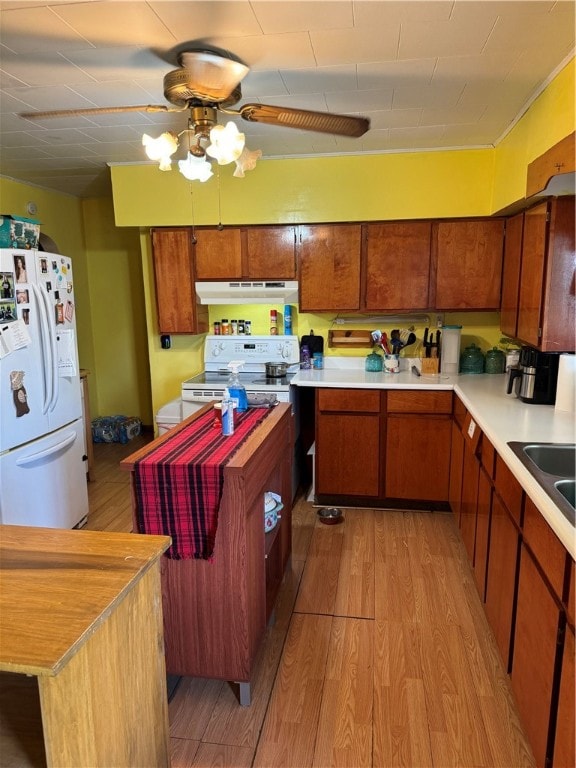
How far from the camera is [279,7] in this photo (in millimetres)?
1698

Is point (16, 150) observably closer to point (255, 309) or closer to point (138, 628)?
point (255, 309)

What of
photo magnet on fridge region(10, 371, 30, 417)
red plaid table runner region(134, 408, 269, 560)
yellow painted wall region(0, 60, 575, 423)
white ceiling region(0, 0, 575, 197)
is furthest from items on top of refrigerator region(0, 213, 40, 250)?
red plaid table runner region(134, 408, 269, 560)

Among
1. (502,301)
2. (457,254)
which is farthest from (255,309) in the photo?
(502,301)

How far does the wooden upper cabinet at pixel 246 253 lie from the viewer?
3.69 metres

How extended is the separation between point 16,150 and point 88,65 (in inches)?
59.8

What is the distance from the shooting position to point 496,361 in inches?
144

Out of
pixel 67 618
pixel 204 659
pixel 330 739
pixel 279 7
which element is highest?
pixel 279 7

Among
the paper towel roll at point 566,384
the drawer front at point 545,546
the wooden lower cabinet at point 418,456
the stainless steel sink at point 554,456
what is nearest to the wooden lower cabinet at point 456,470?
the wooden lower cabinet at point 418,456

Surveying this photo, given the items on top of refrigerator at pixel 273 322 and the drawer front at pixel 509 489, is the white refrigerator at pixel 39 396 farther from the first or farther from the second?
the drawer front at pixel 509 489

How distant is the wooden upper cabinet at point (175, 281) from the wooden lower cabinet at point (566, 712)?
318 cm

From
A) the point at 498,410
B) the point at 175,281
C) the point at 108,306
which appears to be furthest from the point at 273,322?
the point at 108,306

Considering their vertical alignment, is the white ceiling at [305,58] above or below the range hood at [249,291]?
above

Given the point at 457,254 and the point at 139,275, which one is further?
the point at 139,275

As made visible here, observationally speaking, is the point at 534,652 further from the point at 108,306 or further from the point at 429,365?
the point at 108,306
